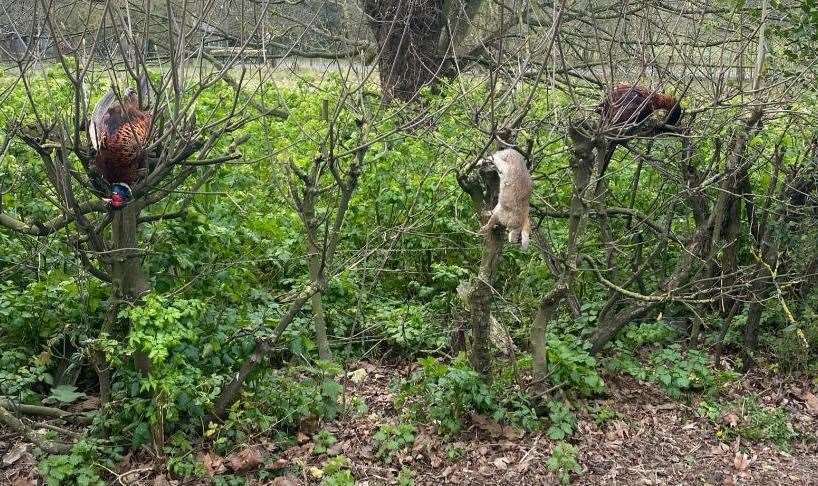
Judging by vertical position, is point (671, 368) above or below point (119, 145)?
below

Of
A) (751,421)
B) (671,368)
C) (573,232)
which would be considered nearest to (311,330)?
(573,232)

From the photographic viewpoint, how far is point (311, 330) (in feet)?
18.0

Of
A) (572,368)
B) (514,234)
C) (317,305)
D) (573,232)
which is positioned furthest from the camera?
(572,368)

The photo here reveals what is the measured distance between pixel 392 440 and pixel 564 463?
0.98m

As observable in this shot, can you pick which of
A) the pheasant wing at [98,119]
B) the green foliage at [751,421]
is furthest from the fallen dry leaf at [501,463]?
the pheasant wing at [98,119]

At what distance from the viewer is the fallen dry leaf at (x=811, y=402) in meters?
5.35

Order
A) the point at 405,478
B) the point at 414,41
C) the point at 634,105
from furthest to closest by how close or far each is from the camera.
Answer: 1. the point at 414,41
2. the point at 634,105
3. the point at 405,478

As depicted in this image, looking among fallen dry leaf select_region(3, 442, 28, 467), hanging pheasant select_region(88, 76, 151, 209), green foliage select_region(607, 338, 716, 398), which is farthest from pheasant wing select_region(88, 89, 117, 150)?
green foliage select_region(607, 338, 716, 398)

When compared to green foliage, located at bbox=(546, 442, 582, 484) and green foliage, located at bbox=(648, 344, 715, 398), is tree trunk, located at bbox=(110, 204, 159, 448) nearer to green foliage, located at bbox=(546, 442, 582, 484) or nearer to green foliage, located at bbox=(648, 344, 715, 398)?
green foliage, located at bbox=(546, 442, 582, 484)

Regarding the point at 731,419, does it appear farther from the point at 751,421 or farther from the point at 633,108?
the point at 633,108

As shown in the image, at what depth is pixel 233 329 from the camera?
15.1ft

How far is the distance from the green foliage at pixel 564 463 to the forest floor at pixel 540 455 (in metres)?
0.05

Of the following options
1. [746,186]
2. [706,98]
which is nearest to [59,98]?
[706,98]

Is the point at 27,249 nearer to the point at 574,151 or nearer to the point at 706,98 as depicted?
the point at 574,151
